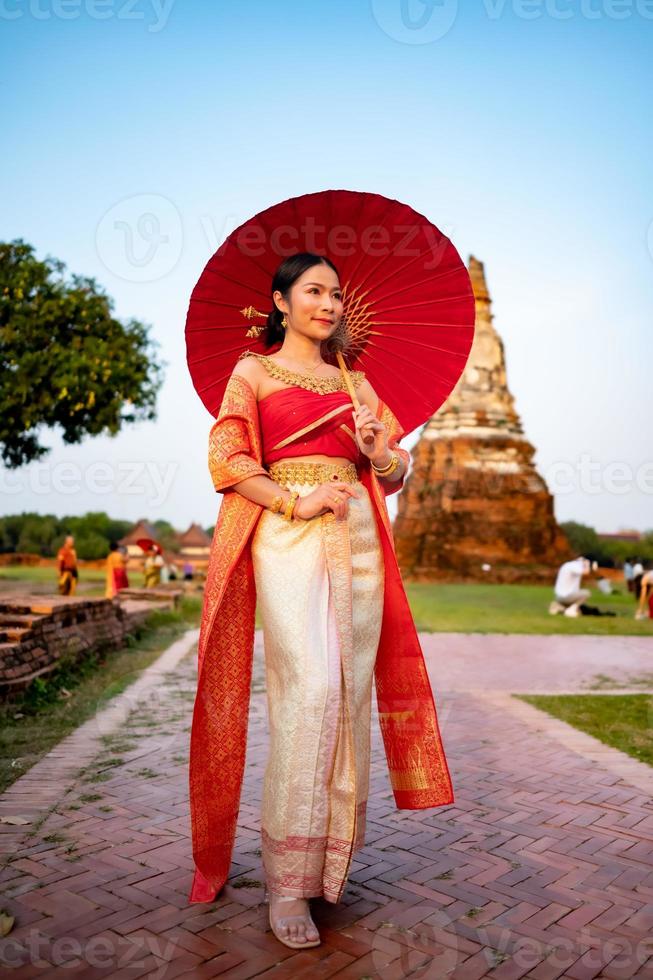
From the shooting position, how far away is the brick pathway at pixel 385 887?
232 centimetres

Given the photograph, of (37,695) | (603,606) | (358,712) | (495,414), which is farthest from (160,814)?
(495,414)

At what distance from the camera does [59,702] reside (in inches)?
A: 246

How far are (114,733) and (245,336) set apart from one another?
3350 mm

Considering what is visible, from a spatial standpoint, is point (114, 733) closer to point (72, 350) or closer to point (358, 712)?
point (358, 712)

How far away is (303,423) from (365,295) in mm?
651

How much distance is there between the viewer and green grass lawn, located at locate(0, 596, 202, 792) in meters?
4.74

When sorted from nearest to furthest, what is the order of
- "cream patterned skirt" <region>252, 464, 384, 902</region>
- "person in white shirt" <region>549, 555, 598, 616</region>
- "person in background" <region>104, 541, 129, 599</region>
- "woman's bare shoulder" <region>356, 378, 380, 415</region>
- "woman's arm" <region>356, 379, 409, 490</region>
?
"cream patterned skirt" <region>252, 464, 384, 902</region> < "woman's arm" <region>356, 379, 409, 490</region> < "woman's bare shoulder" <region>356, 378, 380, 415</region> < "person in background" <region>104, 541, 129, 599</region> < "person in white shirt" <region>549, 555, 598, 616</region>

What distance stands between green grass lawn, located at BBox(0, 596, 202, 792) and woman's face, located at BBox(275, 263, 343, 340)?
9.32ft

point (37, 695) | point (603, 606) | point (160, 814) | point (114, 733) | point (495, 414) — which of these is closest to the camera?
point (160, 814)

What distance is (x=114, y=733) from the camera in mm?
5336

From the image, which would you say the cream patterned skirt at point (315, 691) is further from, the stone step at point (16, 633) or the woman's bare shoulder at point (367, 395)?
the stone step at point (16, 633)

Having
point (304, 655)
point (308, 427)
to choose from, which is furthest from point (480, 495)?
point (304, 655)

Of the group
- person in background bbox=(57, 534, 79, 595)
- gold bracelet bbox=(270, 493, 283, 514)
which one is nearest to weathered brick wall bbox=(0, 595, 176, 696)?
gold bracelet bbox=(270, 493, 283, 514)

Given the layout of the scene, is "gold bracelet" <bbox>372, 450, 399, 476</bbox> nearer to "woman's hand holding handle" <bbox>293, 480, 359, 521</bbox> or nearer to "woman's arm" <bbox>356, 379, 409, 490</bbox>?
"woman's arm" <bbox>356, 379, 409, 490</bbox>
